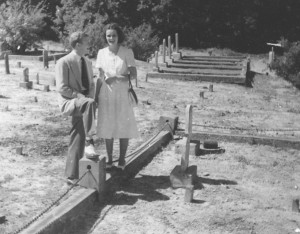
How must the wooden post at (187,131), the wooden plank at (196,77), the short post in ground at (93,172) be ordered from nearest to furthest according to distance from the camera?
the short post in ground at (93,172) → the wooden post at (187,131) → the wooden plank at (196,77)

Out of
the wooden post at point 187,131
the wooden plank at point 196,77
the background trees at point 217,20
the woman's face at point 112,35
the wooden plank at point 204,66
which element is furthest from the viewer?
the background trees at point 217,20

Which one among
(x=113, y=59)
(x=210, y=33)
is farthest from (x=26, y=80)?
(x=210, y=33)

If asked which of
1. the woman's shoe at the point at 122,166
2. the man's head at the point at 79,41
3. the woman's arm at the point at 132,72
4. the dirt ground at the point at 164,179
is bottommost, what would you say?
the dirt ground at the point at 164,179

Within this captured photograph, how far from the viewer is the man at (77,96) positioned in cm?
579

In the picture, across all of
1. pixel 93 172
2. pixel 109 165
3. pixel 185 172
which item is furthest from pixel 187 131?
pixel 93 172

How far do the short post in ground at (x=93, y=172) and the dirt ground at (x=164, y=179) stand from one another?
26 cm

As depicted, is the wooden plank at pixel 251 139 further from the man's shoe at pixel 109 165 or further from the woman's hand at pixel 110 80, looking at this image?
the woman's hand at pixel 110 80

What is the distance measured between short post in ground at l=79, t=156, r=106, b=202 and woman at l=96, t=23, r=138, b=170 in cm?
64

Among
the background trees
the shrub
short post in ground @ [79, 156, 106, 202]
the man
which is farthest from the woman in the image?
the background trees

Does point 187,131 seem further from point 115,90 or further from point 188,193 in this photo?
point 115,90

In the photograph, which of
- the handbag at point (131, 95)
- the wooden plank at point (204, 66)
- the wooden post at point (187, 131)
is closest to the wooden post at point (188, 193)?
the wooden post at point (187, 131)

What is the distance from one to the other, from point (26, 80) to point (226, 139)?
702 centimetres

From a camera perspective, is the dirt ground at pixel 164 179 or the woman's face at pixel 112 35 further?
the woman's face at pixel 112 35

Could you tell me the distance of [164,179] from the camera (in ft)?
22.5
